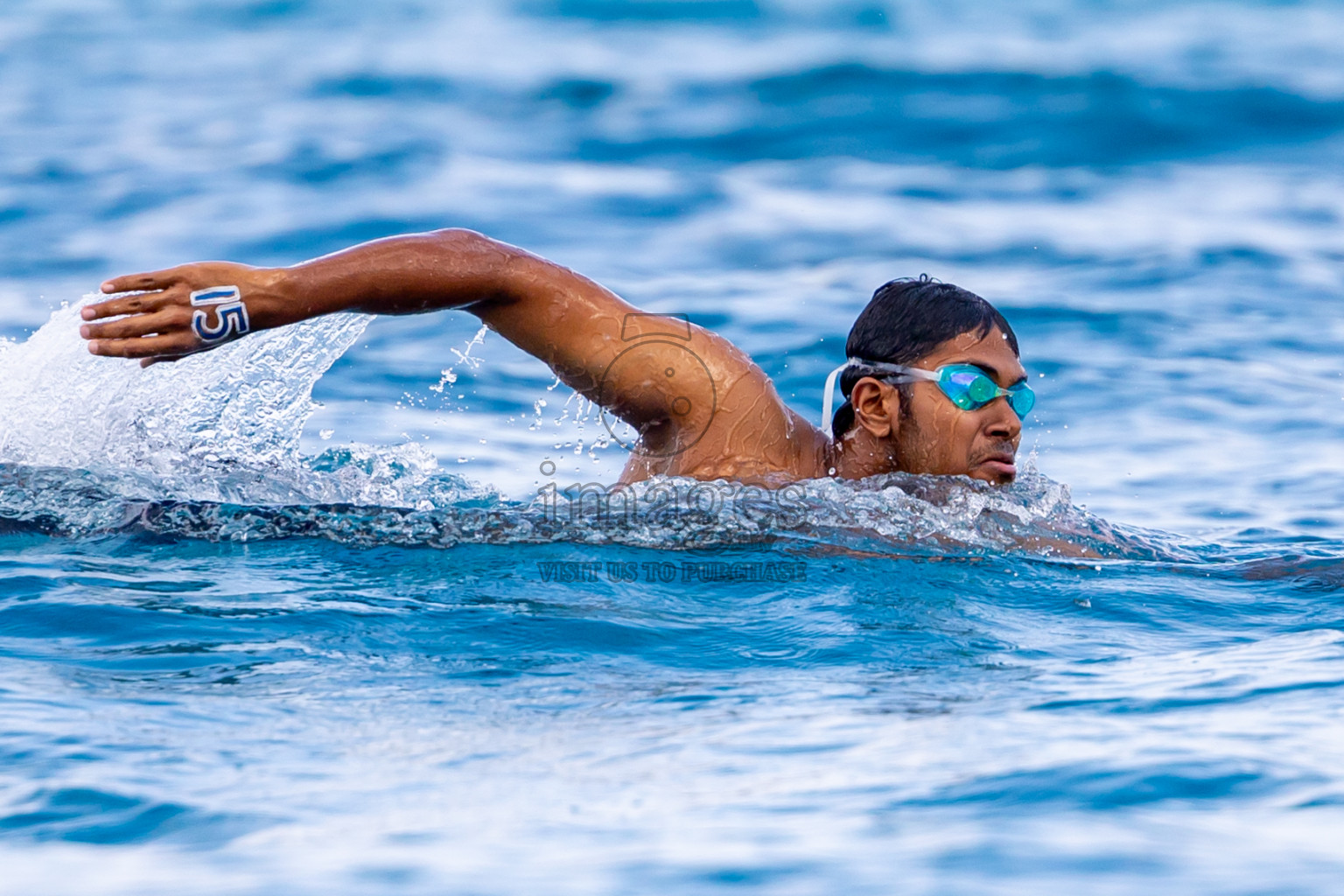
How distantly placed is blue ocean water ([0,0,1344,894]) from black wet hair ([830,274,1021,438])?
47 centimetres

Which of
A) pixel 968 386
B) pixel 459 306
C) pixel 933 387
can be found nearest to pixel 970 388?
pixel 968 386

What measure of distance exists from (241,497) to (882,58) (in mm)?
12311

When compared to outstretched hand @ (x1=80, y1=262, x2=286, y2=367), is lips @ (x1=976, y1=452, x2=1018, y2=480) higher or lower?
lower

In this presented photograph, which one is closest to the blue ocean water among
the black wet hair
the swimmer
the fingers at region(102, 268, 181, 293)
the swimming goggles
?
the swimmer

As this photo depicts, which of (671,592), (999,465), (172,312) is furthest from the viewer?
(999,465)

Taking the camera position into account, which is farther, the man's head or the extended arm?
the man's head

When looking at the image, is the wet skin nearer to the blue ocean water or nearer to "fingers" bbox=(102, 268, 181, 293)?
the blue ocean water

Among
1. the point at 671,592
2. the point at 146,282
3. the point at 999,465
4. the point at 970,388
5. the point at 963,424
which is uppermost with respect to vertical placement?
the point at 146,282

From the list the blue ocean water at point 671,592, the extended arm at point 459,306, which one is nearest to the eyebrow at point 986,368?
the blue ocean water at point 671,592

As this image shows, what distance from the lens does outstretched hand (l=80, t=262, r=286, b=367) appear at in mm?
4141

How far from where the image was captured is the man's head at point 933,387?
5066mm

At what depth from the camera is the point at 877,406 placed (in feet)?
16.9

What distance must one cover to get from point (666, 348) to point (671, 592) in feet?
2.45

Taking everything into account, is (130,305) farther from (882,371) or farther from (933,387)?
(933,387)
